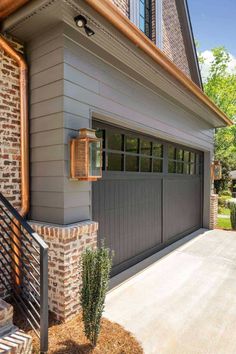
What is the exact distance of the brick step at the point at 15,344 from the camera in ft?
6.36

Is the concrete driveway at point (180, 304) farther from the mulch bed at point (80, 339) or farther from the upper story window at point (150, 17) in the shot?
the upper story window at point (150, 17)

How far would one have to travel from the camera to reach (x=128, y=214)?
4.57m

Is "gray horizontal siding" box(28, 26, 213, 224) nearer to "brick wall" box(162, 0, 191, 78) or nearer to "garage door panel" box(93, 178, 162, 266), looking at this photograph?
"garage door panel" box(93, 178, 162, 266)

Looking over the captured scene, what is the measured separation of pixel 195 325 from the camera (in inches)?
114

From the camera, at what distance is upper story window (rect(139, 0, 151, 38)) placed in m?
5.85

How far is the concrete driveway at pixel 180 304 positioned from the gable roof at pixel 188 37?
19.6ft

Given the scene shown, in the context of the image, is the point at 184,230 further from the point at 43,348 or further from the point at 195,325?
the point at 43,348

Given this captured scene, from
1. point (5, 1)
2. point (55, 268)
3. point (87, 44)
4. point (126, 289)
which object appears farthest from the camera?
point (126, 289)

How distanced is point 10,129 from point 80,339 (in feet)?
8.39

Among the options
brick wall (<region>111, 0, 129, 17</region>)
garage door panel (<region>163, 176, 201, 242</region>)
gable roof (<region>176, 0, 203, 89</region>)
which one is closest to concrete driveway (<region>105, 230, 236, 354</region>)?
garage door panel (<region>163, 176, 201, 242</region>)

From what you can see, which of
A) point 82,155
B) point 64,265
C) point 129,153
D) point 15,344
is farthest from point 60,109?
point 15,344

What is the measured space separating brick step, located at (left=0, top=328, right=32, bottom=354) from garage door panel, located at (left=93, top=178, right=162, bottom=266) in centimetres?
157

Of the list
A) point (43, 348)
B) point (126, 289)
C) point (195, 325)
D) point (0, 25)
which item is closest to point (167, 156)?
point (126, 289)

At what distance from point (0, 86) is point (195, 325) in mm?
3757
